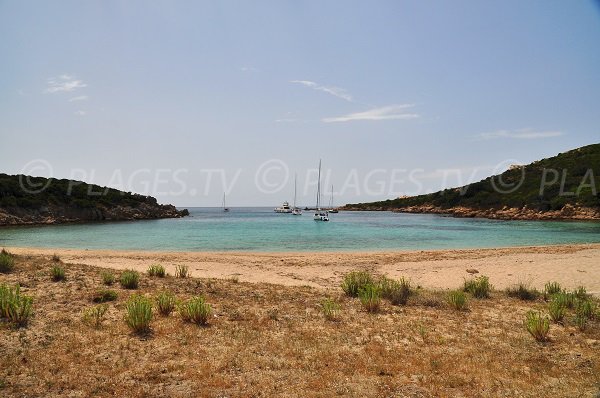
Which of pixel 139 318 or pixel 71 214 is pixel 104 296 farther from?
pixel 71 214

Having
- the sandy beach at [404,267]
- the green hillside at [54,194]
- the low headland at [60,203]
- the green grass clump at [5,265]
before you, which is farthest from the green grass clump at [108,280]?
the green hillside at [54,194]

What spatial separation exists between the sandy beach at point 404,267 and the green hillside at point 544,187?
62.0 meters

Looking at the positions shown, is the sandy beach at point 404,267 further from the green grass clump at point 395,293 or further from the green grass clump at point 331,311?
the green grass clump at point 331,311

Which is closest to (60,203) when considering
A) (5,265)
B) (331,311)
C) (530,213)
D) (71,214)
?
(71,214)

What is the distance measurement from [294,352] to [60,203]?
7901 cm

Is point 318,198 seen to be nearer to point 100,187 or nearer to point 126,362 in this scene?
point 100,187

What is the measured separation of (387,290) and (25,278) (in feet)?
37.8

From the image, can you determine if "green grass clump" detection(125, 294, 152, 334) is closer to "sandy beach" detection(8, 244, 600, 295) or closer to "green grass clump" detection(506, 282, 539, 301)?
"sandy beach" detection(8, 244, 600, 295)

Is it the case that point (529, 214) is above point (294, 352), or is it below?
above

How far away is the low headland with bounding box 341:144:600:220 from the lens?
244ft

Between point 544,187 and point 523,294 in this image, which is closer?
point 523,294

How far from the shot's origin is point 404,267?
20906mm

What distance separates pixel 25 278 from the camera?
40.6 ft

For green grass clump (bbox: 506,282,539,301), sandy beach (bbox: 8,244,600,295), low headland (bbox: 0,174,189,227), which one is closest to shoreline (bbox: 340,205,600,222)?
sandy beach (bbox: 8,244,600,295)
